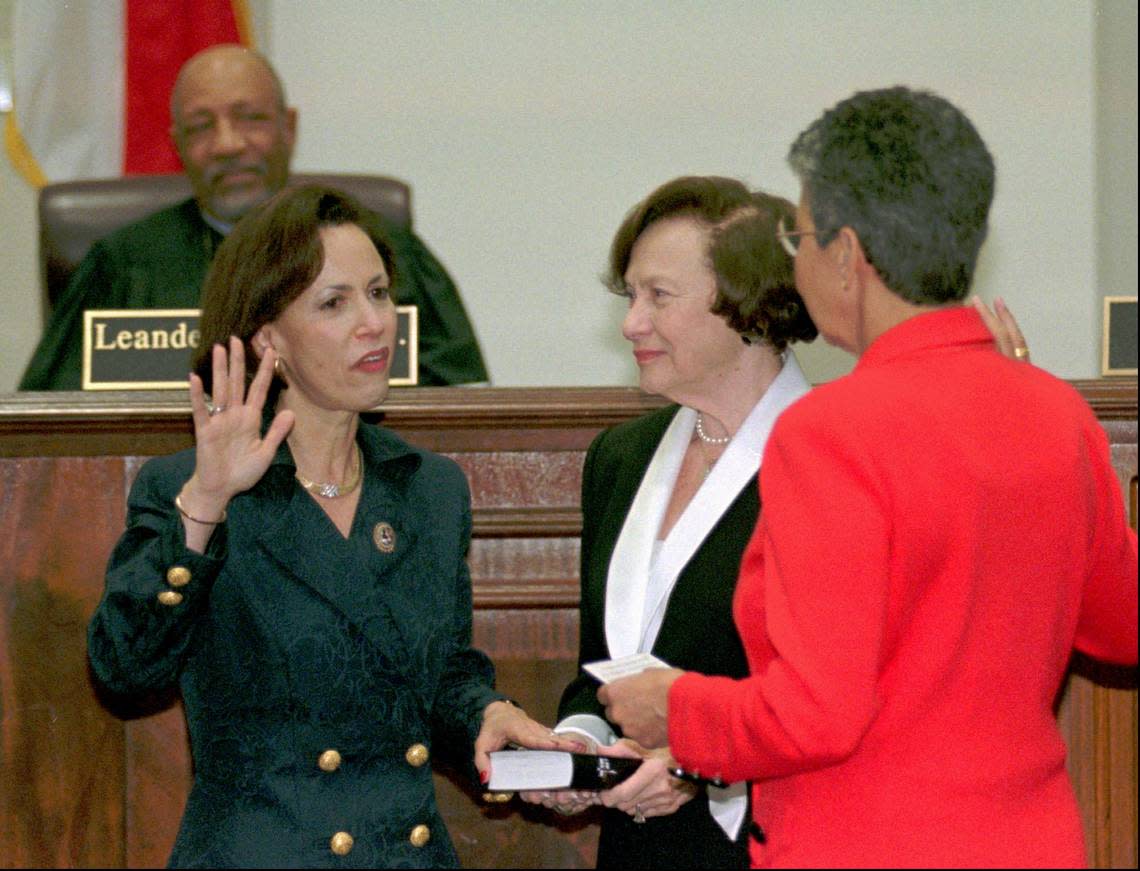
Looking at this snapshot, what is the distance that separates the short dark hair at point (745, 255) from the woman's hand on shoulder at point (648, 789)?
0.69 metres

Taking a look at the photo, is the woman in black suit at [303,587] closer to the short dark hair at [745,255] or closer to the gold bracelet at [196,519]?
the gold bracelet at [196,519]

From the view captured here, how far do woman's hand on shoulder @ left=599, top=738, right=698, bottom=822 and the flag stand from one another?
164 inches

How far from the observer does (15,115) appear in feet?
19.0

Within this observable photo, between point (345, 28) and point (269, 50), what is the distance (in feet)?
1.08

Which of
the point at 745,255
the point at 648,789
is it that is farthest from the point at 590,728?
the point at 745,255

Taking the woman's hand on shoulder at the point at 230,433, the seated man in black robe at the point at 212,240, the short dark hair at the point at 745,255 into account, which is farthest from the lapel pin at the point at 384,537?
the seated man in black robe at the point at 212,240

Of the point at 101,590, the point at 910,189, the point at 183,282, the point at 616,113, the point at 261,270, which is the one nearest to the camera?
the point at 910,189

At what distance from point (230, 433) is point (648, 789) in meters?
0.82

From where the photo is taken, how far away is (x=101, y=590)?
8.93 ft

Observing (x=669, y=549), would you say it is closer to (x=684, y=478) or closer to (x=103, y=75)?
(x=684, y=478)

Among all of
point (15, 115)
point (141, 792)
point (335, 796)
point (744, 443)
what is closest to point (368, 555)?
point (335, 796)

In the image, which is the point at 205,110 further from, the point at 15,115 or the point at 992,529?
the point at 992,529

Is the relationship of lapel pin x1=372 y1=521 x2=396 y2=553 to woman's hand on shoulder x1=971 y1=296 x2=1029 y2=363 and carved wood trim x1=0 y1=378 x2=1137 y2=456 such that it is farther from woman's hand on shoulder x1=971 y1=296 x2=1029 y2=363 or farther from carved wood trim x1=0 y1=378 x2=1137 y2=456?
woman's hand on shoulder x1=971 y1=296 x2=1029 y2=363

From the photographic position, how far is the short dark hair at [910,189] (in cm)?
167
